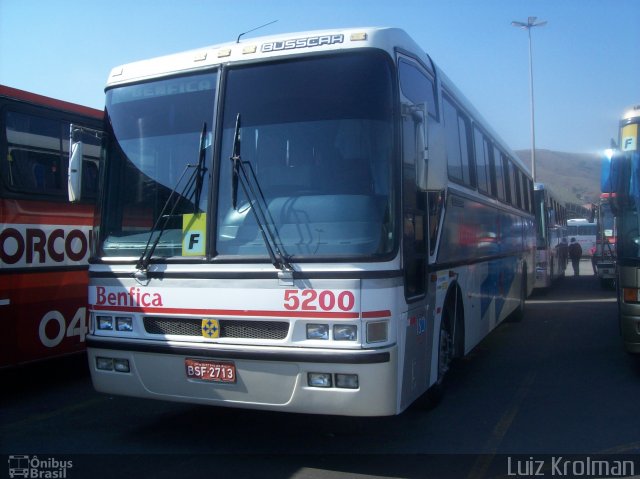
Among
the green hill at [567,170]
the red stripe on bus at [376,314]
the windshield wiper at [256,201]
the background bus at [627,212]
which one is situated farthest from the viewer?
the green hill at [567,170]

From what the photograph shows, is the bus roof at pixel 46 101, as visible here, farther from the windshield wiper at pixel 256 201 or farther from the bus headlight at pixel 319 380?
the bus headlight at pixel 319 380

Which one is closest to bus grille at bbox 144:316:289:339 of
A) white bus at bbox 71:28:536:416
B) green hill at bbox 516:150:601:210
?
white bus at bbox 71:28:536:416

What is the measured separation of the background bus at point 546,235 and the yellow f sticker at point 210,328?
13.7m

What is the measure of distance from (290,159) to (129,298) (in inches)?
71.2

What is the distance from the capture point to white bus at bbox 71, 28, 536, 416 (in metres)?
4.95

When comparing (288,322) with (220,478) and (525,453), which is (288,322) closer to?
(220,478)

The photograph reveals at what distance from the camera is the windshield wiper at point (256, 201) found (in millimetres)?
5016

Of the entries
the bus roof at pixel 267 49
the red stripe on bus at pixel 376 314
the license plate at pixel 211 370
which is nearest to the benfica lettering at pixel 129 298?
the license plate at pixel 211 370

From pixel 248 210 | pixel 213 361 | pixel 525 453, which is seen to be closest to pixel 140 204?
pixel 248 210

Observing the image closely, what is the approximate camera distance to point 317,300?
4.92 metres

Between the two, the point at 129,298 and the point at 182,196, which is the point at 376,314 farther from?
the point at 129,298

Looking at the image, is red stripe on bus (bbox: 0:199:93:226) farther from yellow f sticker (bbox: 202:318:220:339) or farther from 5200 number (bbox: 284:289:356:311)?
5200 number (bbox: 284:289:356:311)

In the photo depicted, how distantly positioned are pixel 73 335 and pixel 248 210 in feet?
13.1

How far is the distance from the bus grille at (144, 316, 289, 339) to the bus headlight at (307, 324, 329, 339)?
0.19 meters
